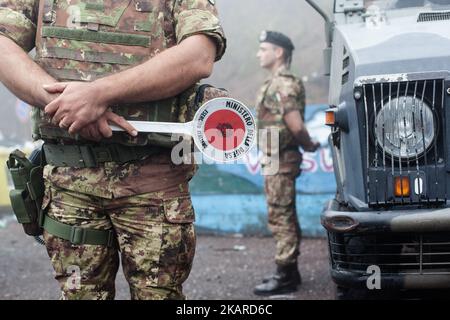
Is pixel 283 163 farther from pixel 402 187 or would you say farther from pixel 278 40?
pixel 402 187

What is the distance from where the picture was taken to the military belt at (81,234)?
6.95 ft

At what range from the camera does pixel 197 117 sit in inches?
77.1

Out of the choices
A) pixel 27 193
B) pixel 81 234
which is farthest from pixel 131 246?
pixel 27 193

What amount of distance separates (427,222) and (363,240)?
27cm

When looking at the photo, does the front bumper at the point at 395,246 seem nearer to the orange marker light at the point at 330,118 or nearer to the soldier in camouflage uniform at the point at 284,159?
the orange marker light at the point at 330,118

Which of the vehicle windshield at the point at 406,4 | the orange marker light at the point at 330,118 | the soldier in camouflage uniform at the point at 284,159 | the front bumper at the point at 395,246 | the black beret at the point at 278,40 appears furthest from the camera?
the black beret at the point at 278,40

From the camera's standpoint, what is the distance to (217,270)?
5457 millimetres

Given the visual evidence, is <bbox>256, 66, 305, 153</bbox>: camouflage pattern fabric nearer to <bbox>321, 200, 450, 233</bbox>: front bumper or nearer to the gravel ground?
the gravel ground

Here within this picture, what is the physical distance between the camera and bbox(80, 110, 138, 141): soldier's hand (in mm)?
1972

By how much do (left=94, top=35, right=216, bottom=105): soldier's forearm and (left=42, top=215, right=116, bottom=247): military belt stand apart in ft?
1.43

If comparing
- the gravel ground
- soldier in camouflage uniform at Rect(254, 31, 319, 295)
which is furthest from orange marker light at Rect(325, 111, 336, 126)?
soldier in camouflage uniform at Rect(254, 31, 319, 295)

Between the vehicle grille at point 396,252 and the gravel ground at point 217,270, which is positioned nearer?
the vehicle grille at point 396,252

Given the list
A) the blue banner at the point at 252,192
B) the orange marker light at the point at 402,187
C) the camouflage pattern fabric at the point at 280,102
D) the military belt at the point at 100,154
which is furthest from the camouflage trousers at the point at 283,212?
the military belt at the point at 100,154
